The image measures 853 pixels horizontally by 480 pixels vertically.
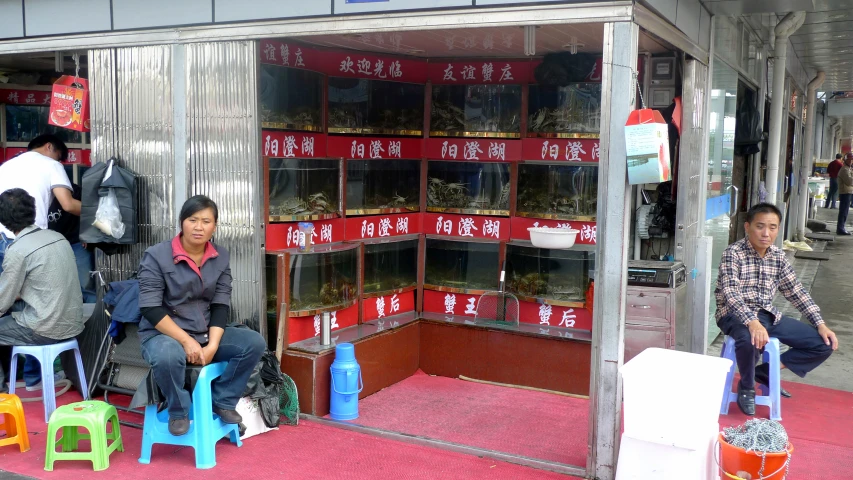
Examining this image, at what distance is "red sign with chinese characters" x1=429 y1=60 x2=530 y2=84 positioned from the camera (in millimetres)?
6434

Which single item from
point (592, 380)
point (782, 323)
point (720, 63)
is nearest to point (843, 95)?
point (720, 63)

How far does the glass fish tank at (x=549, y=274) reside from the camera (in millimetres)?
6238

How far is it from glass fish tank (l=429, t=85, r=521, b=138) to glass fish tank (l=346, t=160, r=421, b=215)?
1.45 ft

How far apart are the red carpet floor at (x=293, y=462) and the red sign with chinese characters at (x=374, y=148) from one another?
233 cm

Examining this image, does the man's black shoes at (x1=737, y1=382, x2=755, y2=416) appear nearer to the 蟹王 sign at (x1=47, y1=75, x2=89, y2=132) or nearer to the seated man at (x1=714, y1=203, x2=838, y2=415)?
the seated man at (x1=714, y1=203, x2=838, y2=415)

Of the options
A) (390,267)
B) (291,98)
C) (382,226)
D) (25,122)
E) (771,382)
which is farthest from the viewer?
(25,122)

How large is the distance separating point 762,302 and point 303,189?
3.48 meters

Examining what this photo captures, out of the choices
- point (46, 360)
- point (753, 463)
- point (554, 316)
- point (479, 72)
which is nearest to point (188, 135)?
point (46, 360)

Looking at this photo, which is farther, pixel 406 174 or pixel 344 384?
pixel 406 174

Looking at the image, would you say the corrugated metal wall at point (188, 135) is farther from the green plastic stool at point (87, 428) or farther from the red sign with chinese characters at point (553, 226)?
the red sign with chinese characters at point (553, 226)

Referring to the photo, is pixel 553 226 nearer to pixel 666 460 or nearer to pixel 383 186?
pixel 383 186

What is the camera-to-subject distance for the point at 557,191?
6379 mm

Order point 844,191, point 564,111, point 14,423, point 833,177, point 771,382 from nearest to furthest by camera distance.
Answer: point 14,423, point 771,382, point 564,111, point 844,191, point 833,177

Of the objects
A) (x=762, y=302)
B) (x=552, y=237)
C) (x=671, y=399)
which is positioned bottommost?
(x=671, y=399)
